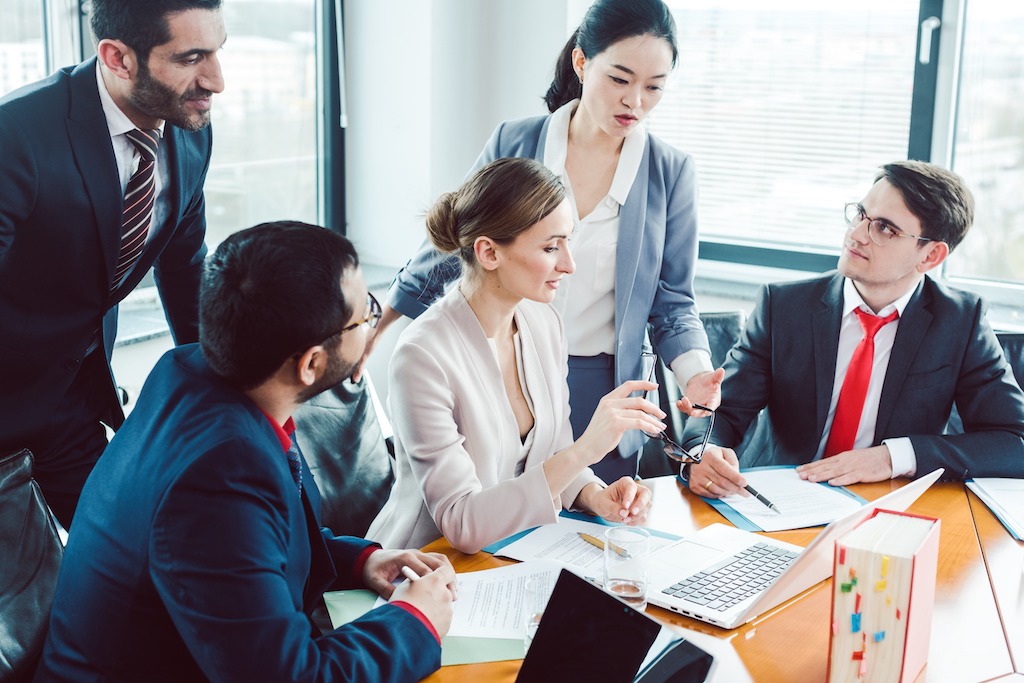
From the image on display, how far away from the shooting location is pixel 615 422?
1.85 meters

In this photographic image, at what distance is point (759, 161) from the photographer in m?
4.12

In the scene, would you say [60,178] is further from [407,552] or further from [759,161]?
[759,161]

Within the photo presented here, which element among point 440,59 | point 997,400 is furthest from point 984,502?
point 440,59

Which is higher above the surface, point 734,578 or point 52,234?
point 52,234

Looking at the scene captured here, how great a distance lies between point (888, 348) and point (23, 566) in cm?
197

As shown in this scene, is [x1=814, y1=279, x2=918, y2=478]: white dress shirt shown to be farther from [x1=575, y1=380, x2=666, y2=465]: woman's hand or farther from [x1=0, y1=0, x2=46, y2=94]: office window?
[x1=0, y1=0, x2=46, y2=94]: office window

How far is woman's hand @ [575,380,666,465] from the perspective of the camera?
6.07 ft

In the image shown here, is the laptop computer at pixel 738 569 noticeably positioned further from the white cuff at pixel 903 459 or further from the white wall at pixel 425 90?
the white wall at pixel 425 90

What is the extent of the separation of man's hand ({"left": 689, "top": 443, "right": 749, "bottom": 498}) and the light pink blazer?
232 mm

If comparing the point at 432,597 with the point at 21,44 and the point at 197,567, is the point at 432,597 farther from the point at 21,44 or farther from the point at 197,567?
the point at 21,44

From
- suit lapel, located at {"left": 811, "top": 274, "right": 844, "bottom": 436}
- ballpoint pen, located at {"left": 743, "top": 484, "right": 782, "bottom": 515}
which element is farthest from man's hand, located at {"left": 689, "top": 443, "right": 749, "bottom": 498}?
suit lapel, located at {"left": 811, "top": 274, "right": 844, "bottom": 436}

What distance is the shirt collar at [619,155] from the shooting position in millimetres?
2576

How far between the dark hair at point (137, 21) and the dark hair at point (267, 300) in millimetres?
719

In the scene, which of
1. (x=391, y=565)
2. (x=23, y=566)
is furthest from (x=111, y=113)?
(x=391, y=565)
